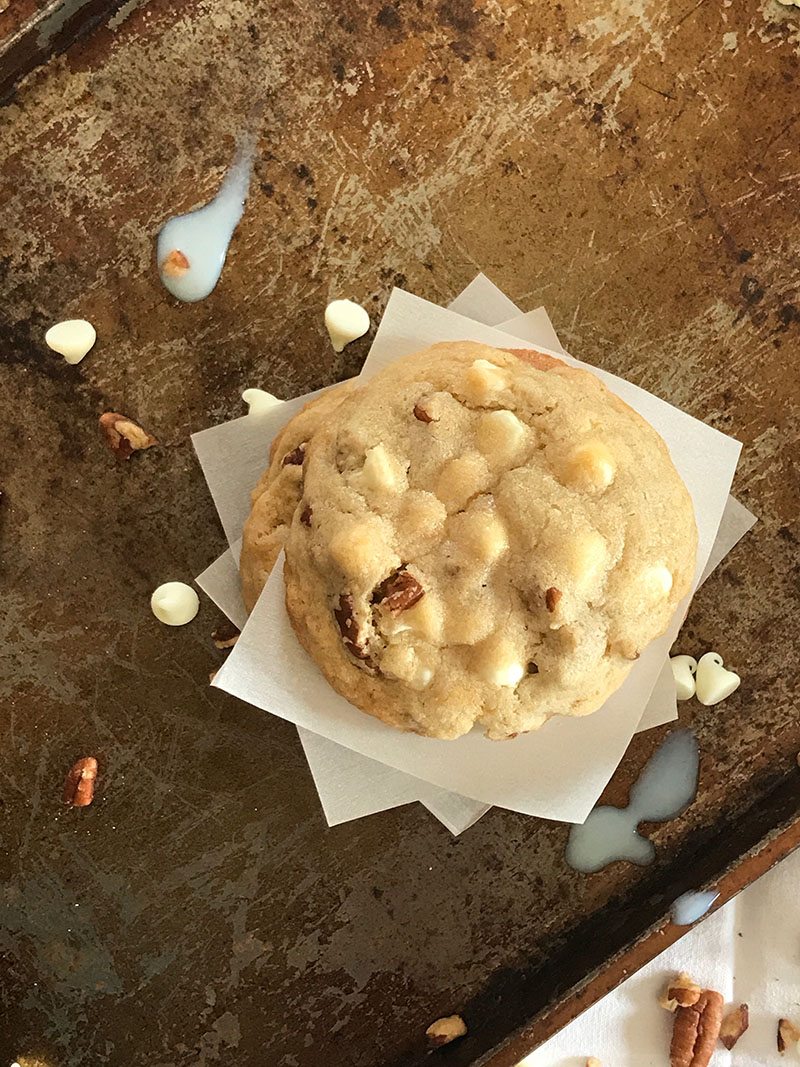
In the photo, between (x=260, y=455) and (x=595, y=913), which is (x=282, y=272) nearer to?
(x=260, y=455)

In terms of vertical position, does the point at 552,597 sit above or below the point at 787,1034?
above

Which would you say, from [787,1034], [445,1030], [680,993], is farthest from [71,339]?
[787,1034]

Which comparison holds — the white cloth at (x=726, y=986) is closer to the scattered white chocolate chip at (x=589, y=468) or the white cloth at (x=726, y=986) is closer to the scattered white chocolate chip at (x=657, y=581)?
the scattered white chocolate chip at (x=657, y=581)

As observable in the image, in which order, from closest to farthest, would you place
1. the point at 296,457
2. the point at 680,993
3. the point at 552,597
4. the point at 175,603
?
the point at 552,597 < the point at 296,457 < the point at 175,603 < the point at 680,993

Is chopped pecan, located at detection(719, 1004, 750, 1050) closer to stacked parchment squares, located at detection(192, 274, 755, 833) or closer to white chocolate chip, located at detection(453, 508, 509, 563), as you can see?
stacked parchment squares, located at detection(192, 274, 755, 833)

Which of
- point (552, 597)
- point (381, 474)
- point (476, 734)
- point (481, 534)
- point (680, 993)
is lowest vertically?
point (680, 993)

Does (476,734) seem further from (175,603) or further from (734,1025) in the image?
(734,1025)

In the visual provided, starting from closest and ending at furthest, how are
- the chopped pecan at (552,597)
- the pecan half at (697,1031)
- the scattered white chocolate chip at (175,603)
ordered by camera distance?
the chopped pecan at (552,597)
the scattered white chocolate chip at (175,603)
the pecan half at (697,1031)

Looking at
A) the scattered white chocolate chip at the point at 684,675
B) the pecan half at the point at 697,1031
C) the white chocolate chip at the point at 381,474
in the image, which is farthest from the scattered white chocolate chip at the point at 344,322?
the pecan half at the point at 697,1031
